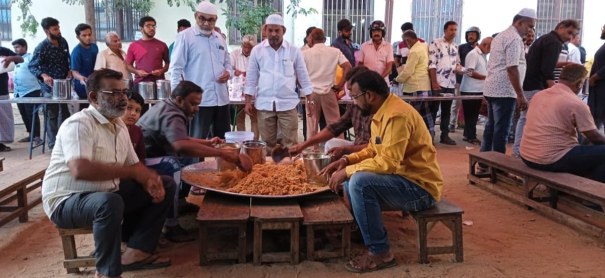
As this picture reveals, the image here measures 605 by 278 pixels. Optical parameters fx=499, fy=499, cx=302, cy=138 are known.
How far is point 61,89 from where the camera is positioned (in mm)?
6363

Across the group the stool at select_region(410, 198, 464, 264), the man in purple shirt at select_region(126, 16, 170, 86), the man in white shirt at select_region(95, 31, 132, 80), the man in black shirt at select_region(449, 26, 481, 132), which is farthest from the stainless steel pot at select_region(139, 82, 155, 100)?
the man in black shirt at select_region(449, 26, 481, 132)

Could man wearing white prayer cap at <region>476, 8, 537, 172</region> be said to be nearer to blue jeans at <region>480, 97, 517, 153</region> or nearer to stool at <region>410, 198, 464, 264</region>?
blue jeans at <region>480, 97, 517, 153</region>

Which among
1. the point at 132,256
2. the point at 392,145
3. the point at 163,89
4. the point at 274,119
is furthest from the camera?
the point at 163,89

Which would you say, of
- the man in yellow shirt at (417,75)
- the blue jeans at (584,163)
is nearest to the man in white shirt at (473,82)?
the man in yellow shirt at (417,75)

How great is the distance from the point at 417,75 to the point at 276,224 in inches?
198

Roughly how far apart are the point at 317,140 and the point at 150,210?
5.03 ft

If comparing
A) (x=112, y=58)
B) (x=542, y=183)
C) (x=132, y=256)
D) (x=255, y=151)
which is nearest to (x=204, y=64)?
(x=255, y=151)

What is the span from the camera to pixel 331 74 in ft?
22.0

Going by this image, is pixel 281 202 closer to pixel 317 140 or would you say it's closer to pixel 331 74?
pixel 317 140

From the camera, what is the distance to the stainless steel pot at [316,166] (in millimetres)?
3574

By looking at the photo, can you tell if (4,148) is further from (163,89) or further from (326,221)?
(326,221)

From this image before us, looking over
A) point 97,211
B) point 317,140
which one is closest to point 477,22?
point 317,140

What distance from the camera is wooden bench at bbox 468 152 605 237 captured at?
3818mm

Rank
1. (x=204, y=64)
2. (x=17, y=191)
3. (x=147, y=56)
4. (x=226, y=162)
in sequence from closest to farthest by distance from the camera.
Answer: (x=226, y=162), (x=17, y=191), (x=204, y=64), (x=147, y=56)
